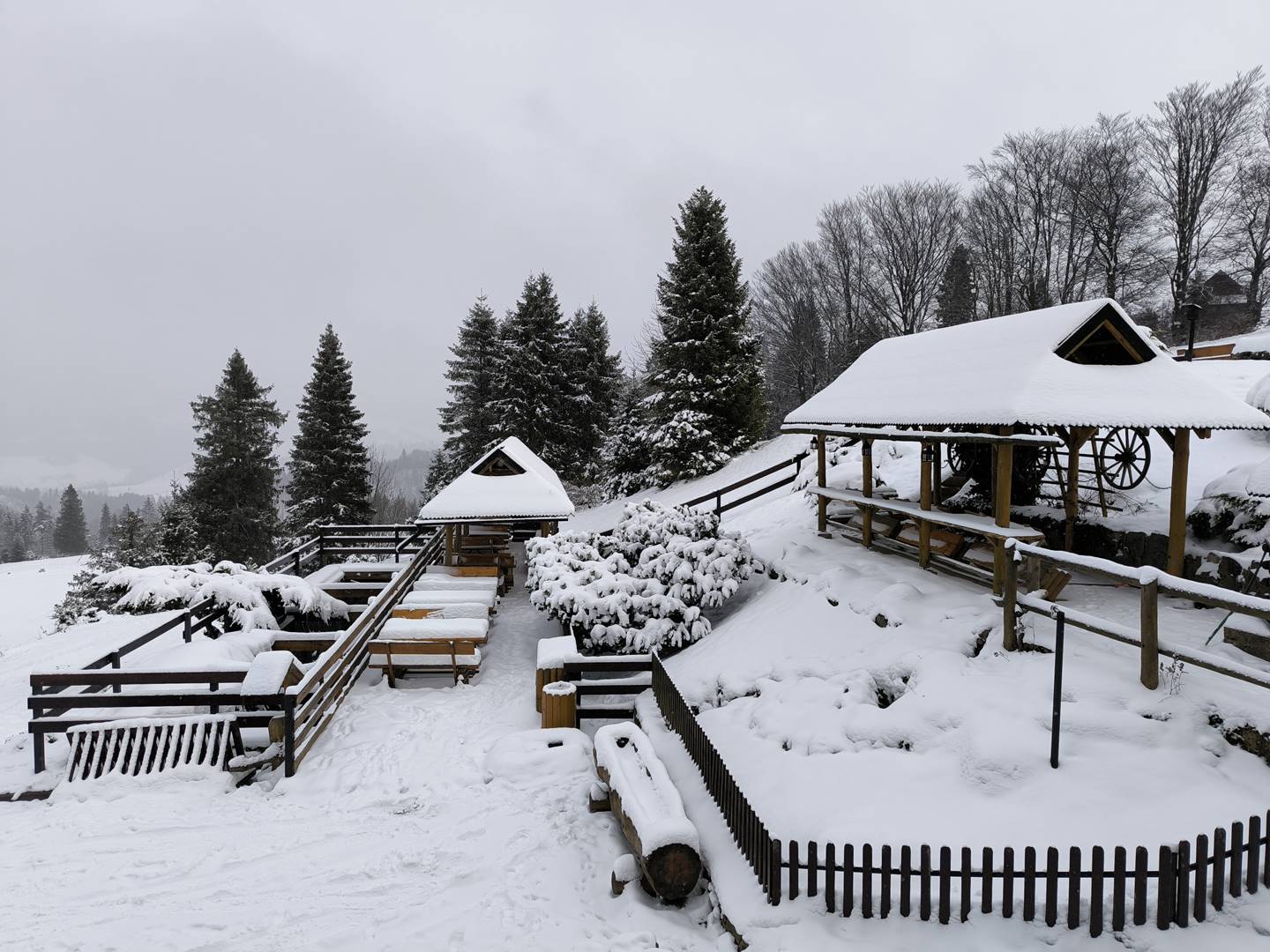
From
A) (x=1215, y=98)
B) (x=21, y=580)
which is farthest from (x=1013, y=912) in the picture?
(x=21, y=580)

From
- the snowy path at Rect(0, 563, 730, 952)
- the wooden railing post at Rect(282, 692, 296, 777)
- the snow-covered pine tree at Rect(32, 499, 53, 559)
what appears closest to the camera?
the snowy path at Rect(0, 563, 730, 952)

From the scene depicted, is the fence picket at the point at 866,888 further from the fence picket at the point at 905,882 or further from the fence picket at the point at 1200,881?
the fence picket at the point at 1200,881

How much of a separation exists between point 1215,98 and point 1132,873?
43340mm

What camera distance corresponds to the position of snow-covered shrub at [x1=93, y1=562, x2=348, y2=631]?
11625 mm

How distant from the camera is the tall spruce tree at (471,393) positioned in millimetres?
34969

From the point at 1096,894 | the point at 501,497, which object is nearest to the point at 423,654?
the point at 501,497

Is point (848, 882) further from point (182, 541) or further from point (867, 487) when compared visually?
point (182, 541)

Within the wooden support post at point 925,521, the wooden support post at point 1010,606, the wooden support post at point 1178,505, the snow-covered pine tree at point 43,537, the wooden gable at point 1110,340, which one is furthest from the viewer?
the snow-covered pine tree at point 43,537

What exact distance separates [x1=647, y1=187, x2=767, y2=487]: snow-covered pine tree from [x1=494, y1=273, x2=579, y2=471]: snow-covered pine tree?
724cm

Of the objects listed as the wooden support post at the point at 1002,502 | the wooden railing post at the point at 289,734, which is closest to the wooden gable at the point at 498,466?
the wooden railing post at the point at 289,734

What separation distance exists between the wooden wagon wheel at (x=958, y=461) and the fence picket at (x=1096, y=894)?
11.4m

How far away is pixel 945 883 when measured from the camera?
190 inches

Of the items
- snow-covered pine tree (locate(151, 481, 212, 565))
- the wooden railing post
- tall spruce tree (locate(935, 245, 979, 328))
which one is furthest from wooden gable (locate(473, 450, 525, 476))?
tall spruce tree (locate(935, 245, 979, 328))

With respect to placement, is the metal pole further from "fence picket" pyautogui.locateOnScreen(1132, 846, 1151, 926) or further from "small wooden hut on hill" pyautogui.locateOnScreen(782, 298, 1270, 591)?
"small wooden hut on hill" pyautogui.locateOnScreen(782, 298, 1270, 591)
